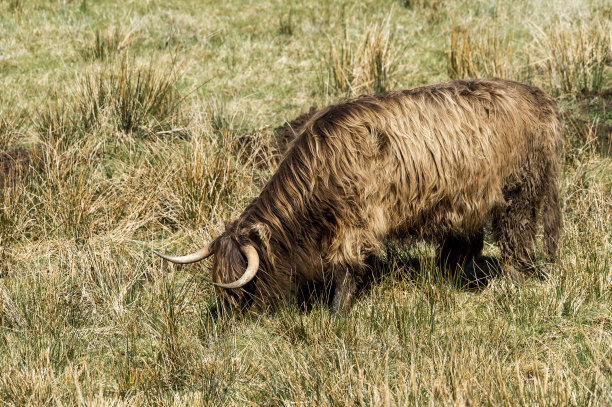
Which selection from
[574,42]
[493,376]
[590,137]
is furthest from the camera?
[574,42]

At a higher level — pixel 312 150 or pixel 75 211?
pixel 312 150

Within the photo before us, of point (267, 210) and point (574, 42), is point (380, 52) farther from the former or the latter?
point (267, 210)

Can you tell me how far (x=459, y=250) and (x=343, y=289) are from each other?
113 cm

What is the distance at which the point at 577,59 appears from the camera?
7281mm

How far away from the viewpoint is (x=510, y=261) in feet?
15.0

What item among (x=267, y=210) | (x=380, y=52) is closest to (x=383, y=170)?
(x=267, y=210)

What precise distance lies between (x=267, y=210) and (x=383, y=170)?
2.38 ft

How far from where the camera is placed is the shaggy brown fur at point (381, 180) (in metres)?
4.06

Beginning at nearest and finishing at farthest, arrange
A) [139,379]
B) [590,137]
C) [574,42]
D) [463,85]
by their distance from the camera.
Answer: [139,379], [463,85], [590,137], [574,42]

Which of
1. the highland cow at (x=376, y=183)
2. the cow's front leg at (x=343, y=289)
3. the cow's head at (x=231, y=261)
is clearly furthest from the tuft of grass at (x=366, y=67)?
the cow's head at (x=231, y=261)

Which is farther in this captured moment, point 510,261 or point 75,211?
point 75,211

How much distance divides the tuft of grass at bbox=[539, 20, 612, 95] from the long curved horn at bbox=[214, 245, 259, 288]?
178 inches

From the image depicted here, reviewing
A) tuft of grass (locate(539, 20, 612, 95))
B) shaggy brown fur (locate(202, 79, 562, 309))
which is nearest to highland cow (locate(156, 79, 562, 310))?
shaggy brown fur (locate(202, 79, 562, 309))

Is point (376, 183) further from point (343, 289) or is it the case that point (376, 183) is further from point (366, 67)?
point (366, 67)
